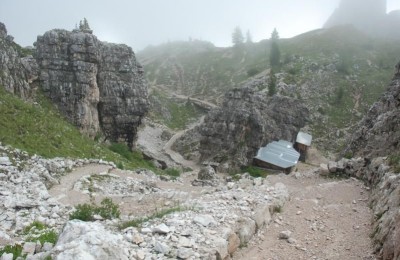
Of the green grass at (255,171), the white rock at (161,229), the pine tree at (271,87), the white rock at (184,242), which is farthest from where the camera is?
the pine tree at (271,87)

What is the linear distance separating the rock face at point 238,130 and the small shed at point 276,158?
1.44 metres

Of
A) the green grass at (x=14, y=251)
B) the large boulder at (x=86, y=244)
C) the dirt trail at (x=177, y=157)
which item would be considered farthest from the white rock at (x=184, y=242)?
the dirt trail at (x=177, y=157)

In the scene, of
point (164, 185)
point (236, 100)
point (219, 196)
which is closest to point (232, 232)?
point (219, 196)

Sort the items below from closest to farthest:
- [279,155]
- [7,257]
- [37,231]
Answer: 1. [7,257]
2. [37,231]
3. [279,155]

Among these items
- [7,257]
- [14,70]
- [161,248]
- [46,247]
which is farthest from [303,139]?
[7,257]

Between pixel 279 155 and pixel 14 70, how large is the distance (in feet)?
163

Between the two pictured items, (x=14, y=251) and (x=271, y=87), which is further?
(x=271, y=87)

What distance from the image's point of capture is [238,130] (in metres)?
75.3

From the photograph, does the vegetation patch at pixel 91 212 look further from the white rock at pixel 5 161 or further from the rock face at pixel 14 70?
the rock face at pixel 14 70

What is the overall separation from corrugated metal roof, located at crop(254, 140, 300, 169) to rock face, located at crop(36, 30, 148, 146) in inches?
1024

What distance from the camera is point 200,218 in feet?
55.3

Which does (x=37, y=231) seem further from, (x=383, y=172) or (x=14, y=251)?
(x=383, y=172)

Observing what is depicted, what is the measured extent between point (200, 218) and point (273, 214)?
7.26 m

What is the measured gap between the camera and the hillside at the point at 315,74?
10775 cm
